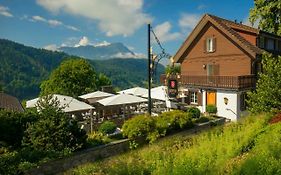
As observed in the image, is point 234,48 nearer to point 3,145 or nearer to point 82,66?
point 3,145

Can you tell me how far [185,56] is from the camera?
37.7 metres

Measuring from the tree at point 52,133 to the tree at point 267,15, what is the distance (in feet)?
107

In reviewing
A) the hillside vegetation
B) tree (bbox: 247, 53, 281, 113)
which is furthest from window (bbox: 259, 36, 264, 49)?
the hillside vegetation

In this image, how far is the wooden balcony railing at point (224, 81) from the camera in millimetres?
28875

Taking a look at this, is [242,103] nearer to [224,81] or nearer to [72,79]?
[224,81]

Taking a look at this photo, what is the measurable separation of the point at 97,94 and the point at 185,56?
39.4ft

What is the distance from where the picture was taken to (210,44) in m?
34.7

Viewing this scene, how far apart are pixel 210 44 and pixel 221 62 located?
8.37 feet

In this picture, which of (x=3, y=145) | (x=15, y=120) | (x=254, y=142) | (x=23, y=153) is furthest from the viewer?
(x=15, y=120)

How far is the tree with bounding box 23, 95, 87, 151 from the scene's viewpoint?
1600cm

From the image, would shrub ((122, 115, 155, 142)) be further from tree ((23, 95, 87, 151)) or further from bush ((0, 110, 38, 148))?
bush ((0, 110, 38, 148))

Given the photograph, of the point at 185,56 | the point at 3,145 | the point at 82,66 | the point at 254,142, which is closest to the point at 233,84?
the point at 185,56

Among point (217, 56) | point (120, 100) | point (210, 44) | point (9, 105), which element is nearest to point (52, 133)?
point (120, 100)

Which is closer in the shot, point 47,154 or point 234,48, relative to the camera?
point 47,154
